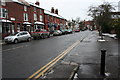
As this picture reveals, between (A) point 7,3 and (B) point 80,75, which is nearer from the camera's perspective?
(B) point 80,75

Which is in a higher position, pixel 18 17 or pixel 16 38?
pixel 18 17

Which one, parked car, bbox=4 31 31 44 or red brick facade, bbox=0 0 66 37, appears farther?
red brick facade, bbox=0 0 66 37

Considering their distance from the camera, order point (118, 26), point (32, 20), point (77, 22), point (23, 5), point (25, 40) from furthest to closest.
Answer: point (77, 22) → point (32, 20) → point (23, 5) → point (25, 40) → point (118, 26)

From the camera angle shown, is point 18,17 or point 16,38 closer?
point 16,38

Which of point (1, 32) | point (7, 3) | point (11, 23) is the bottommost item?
point (1, 32)

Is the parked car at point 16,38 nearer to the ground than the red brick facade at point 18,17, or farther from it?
nearer to the ground

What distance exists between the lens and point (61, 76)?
16.6ft

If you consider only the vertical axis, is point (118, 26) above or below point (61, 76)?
above

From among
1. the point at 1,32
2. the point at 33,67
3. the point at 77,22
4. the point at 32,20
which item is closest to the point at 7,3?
the point at 1,32

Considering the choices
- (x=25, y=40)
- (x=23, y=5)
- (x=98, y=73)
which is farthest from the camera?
(x=23, y=5)

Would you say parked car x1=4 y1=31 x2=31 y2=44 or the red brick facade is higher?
the red brick facade

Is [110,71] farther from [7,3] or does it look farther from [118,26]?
[7,3]

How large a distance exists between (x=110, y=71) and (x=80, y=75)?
54.5 inches

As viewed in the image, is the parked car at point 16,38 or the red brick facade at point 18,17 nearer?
the parked car at point 16,38
